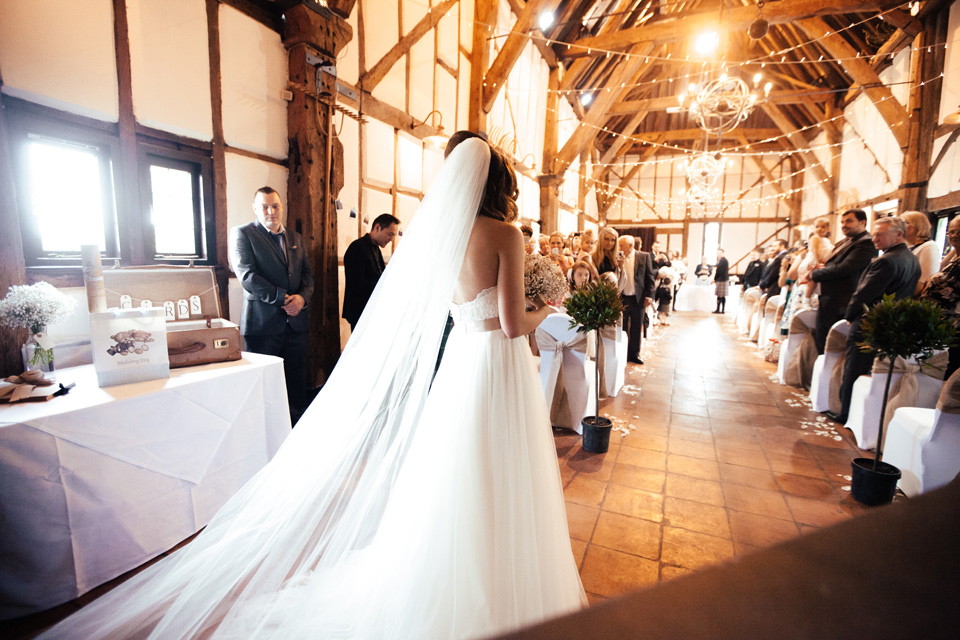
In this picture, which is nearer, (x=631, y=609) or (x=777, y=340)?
(x=631, y=609)

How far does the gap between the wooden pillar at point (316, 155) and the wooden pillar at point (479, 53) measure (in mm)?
2908

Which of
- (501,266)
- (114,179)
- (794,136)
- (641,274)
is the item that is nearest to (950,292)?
(641,274)

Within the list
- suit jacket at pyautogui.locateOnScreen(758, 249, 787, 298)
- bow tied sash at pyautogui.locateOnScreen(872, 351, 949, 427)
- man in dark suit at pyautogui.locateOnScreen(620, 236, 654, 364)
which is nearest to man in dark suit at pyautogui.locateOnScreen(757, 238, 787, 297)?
suit jacket at pyautogui.locateOnScreen(758, 249, 787, 298)

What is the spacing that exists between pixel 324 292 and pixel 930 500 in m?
4.13

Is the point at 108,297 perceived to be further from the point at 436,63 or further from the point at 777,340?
the point at 777,340

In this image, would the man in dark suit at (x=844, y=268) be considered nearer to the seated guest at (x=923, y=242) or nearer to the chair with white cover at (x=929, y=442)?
the seated guest at (x=923, y=242)

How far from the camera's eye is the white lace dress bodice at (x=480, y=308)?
5.64 feet

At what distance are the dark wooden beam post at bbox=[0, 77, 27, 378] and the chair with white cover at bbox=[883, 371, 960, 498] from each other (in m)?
4.50

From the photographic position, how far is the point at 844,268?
4.13 meters

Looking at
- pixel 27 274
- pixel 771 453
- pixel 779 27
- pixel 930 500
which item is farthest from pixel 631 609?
pixel 779 27

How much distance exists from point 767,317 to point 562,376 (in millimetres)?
5360

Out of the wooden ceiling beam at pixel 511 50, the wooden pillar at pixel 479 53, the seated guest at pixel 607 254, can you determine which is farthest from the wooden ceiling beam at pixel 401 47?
the seated guest at pixel 607 254

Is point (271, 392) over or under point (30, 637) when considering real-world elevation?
over

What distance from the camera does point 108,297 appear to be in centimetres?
239
